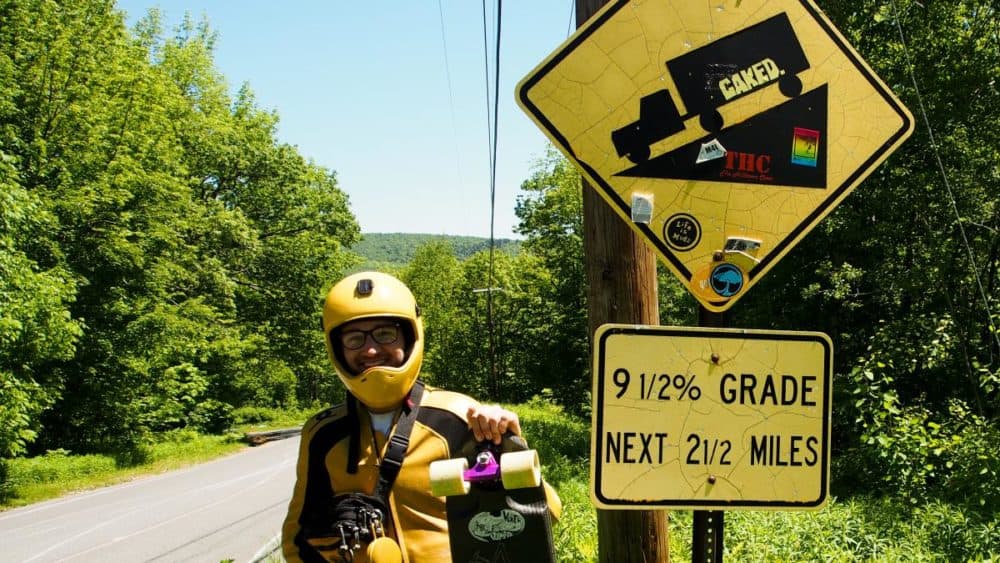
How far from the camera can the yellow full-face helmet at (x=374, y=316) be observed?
2.16m

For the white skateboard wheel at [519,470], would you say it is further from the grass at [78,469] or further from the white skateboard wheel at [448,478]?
the grass at [78,469]

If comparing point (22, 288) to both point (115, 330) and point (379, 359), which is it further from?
point (379, 359)

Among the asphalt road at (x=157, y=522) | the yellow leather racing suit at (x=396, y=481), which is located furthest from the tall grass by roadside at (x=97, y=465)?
the yellow leather racing suit at (x=396, y=481)

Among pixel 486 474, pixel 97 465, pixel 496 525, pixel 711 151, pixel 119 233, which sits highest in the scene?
pixel 119 233

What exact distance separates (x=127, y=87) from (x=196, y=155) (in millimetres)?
8087

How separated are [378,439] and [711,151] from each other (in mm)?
1371

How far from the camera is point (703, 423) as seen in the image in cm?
166

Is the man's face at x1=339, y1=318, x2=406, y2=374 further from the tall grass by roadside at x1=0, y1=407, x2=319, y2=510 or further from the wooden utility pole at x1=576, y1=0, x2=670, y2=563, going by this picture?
the tall grass by roadside at x1=0, y1=407, x2=319, y2=510

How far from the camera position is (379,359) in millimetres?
2232

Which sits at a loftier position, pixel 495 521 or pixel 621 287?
pixel 621 287

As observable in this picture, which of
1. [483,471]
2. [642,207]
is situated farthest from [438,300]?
[642,207]

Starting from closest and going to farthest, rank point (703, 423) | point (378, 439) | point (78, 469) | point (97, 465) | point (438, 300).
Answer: point (703, 423) → point (378, 439) → point (78, 469) → point (97, 465) → point (438, 300)

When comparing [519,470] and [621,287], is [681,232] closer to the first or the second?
[621,287]

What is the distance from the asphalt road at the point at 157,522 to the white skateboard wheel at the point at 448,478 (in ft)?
19.7
